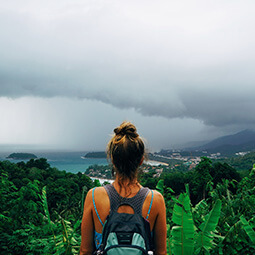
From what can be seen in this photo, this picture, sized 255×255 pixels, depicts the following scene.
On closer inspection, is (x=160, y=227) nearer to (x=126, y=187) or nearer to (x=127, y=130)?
(x=126, y=187)

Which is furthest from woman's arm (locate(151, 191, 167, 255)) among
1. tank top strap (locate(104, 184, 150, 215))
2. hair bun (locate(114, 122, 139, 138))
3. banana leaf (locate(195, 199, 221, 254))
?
banana leaf (locate(195, 199, 221, 254))

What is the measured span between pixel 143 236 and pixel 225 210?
3413mm

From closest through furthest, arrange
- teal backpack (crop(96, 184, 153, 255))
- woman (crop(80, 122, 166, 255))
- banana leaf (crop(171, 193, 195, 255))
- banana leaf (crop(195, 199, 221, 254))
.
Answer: teal backpack (crop(96, 184, 153, 255)) < woman (crop(80, 122, 166, 255)) < banana leaf (crop(171, 193, 195, 255)) < banana leaf (crop(195, 199, 221, 254))

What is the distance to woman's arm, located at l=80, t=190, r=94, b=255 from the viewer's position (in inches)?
63.9

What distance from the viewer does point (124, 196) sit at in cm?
159

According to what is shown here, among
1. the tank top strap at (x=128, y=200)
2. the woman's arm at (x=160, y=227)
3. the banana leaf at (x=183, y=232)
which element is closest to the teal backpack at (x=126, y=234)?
the tank top strap at (x=128, y=200)

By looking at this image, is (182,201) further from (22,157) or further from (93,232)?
(22,157)

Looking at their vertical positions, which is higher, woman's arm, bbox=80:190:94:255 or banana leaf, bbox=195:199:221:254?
woman's arm, bbox=80:190:94:255

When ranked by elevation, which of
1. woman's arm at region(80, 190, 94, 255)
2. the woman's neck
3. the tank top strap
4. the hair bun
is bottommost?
woman's arm at region(80, 190, 94, 255)

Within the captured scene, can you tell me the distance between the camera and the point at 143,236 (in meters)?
1.48

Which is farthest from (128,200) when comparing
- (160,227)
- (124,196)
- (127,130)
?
(127,130)

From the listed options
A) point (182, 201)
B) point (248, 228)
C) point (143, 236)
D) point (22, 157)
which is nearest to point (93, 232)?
point (143, 236)

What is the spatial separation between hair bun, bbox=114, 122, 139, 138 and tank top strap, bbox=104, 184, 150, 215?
406 millimetres

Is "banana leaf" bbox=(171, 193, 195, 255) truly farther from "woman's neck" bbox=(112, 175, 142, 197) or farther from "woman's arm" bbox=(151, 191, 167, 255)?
"woman's neck" bbox=(112, 175, 142, 197)
